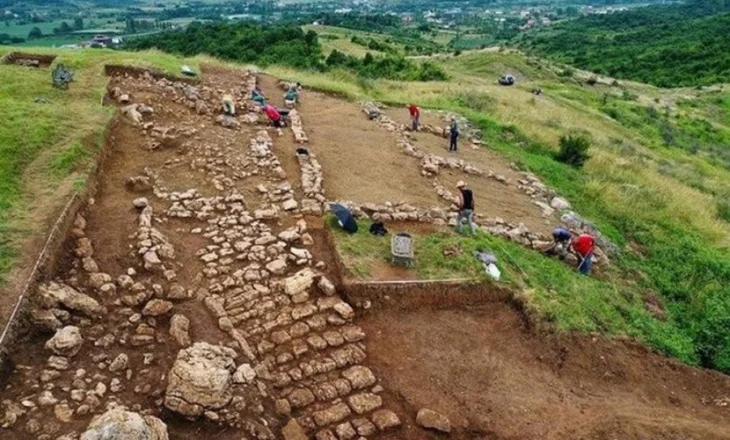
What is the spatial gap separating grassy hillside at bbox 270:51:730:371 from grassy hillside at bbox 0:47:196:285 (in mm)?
8075

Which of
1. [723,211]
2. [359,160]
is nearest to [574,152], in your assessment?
[723,211]

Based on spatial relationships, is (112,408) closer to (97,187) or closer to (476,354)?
(476,354)

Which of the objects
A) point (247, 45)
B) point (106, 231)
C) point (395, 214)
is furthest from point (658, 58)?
point (106, 231)

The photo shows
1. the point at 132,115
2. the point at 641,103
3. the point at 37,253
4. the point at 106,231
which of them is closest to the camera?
the point at 37,253

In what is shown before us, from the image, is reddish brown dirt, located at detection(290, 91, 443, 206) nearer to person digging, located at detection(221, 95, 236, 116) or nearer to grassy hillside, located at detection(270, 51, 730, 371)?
person digging, located at detection(221, 95, 236, 116)

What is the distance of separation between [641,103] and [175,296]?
41537 millimetres

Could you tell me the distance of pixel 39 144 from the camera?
12.4 meters

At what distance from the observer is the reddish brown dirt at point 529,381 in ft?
28.5

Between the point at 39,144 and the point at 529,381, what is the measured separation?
10368 millimetres

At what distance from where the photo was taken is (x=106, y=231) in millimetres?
10688

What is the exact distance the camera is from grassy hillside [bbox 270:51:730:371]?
11.6m

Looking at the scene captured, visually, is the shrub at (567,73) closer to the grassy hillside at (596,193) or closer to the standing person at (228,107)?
the grassy hillside at (596,193)

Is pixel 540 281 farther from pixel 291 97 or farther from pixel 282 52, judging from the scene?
pixel 282 52

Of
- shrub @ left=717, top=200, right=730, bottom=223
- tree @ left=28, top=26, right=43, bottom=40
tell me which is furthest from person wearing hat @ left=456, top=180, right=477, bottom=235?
tree @ left=28, top=26, right=43, bottom=40
